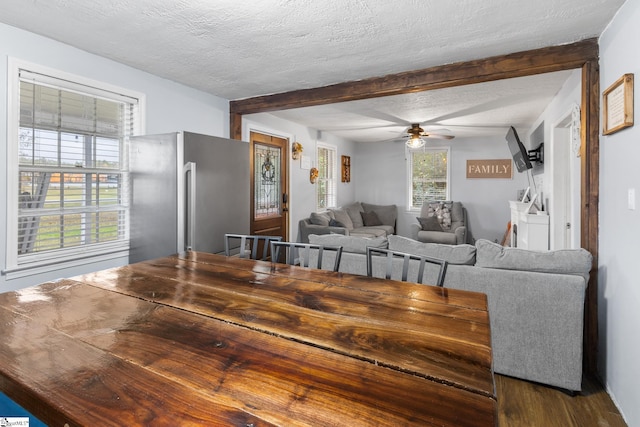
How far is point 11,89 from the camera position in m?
Result: 2.32

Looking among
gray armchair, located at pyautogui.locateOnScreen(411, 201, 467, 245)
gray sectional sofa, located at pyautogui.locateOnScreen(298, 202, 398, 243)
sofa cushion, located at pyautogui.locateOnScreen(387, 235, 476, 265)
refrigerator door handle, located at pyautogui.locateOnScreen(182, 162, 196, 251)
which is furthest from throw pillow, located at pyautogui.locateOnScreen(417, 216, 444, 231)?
refrigerator door handle, located at pyautogui.locateOnScreen(182, 162, 196, 251)

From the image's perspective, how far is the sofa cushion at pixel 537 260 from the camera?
7.24 feet

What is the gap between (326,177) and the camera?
6.79 m

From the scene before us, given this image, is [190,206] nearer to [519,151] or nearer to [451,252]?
[451,252]

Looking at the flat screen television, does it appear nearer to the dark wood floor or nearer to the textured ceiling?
the textured ceiling

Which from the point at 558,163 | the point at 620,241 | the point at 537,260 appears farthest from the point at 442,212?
the point at 620,241

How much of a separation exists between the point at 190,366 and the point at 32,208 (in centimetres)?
251

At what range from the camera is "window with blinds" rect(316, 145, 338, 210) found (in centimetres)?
651

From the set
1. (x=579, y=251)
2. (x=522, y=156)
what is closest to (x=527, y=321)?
(x=579, y=251)

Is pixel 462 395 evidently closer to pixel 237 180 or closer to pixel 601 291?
pixel 601 291

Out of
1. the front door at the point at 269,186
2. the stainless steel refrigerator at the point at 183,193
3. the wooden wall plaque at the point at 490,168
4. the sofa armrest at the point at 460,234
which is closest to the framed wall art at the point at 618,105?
the stainless steel refrigerator at the point at 183,193

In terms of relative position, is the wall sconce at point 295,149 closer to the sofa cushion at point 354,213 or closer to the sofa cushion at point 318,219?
the sofa cushion at point 318,219

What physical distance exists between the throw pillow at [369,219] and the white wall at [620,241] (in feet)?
16.0

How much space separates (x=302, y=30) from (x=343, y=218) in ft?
14.1
